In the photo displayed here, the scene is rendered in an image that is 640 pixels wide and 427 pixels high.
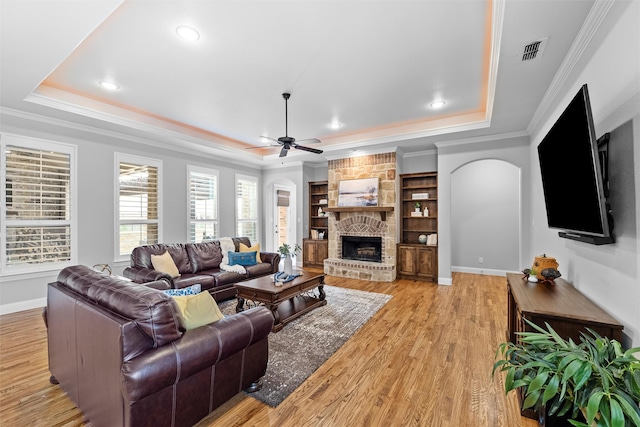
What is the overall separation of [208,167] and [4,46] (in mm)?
4053

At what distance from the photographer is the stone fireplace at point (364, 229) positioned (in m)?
5.95

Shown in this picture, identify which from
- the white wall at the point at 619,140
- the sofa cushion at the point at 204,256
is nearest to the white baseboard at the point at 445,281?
the white wall at the point at 619,140

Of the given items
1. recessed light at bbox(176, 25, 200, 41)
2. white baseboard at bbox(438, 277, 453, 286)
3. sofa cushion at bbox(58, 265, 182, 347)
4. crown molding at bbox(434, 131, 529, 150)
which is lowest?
white baseboard at bbox(438, 277, 453, 286)

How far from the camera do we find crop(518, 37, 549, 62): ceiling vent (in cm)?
231

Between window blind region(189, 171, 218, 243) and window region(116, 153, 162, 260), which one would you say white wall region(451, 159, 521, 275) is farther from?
window region(116, 153, 162, 260)

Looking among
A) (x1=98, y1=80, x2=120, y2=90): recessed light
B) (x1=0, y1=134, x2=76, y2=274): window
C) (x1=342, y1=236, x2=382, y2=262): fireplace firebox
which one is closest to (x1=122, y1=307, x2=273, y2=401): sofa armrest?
(x1=98, y1=80, x2=120, y2=90): recessed light

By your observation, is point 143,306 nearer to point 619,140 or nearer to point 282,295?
point 282,295

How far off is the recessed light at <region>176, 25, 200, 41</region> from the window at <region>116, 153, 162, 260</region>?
10.8ft

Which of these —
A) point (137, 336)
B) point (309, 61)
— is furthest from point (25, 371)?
point (309, 61)

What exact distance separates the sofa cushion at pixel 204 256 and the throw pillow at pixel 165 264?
406 mm

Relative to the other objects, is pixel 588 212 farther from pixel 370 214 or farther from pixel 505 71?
pixel 370 214

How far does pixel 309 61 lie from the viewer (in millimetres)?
3027

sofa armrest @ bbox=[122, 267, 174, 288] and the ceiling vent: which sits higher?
the ceiling vent

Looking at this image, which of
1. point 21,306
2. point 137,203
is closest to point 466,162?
point 137,203
